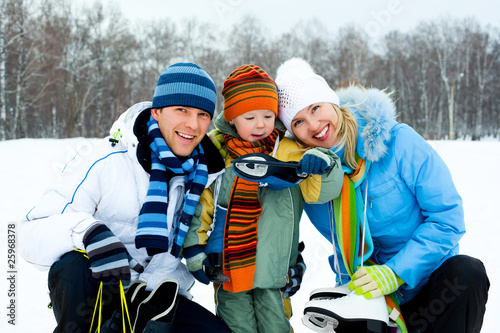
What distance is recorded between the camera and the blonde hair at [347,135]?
1793 millimetres

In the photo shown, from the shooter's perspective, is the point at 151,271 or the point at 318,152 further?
the point at 151,271

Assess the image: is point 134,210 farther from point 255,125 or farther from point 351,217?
point 351,217

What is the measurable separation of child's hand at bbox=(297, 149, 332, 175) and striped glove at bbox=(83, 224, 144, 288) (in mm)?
834

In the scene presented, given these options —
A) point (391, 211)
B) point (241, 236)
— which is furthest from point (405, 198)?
point (241, 236)

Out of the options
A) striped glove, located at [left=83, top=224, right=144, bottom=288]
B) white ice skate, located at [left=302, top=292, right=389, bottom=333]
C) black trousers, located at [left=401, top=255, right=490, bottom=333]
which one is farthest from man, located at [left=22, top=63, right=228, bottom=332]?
black trousers, located at [left=401, top=255, right=490, bottom=333]

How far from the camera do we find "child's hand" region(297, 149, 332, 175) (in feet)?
4.97

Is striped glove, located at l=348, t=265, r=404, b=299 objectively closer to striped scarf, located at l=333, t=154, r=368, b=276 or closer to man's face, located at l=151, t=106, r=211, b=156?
striped scarf, located at l=333, t=154, r=368, b=276

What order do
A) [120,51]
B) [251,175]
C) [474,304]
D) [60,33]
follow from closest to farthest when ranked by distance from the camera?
1. [474,304]
2. [251,175]
3. [60,33]
4. [120,51]

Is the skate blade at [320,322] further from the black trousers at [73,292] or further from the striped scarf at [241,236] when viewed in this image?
the black trousers at [73,292]

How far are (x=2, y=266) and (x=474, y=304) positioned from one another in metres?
3.80

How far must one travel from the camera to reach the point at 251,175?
63.4 inches

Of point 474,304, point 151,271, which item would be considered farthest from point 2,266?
point 474,304

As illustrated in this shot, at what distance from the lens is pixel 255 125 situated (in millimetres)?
1914

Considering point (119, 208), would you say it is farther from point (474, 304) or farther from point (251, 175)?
point (474, 304)
